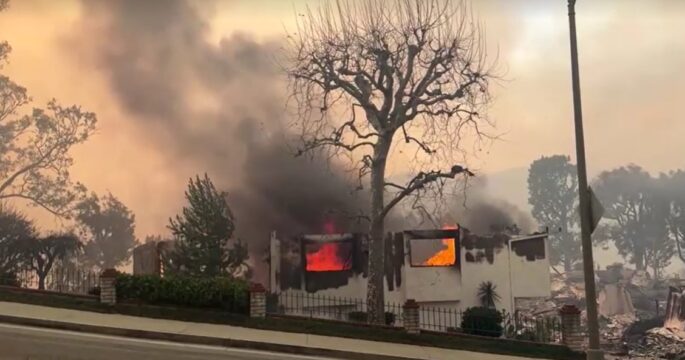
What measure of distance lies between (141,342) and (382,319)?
33.0 ft

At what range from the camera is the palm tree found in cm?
2883

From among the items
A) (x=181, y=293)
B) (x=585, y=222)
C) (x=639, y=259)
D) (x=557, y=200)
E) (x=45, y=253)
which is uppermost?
(x=557, y=200)

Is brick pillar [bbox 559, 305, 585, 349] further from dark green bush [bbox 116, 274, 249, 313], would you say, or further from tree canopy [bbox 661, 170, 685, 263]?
tree canopy [bbox 661, 170, 685, 263]

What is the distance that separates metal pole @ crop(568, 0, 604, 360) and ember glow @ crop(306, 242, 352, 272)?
2019 cm

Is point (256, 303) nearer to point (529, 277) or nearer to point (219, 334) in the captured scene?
point (219, 334)

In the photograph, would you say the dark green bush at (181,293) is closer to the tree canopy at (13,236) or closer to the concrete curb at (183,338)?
the concrete curb at (183,338)

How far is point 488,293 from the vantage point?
28922 mm

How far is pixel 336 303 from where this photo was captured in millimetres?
27641

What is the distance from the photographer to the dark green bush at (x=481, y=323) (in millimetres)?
19281

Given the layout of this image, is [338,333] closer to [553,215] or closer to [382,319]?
[382,319]

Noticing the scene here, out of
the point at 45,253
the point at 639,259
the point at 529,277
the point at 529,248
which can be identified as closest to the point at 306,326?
the point at 529,277

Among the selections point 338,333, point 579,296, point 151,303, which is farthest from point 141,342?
point 579,296

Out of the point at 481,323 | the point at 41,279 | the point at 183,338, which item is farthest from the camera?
the point at 41,279

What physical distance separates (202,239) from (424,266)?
37.6 ft
